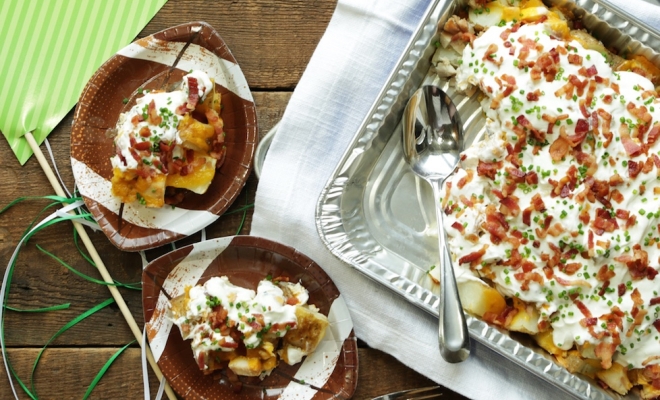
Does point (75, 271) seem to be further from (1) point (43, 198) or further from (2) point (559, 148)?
(2) point (559, 148)

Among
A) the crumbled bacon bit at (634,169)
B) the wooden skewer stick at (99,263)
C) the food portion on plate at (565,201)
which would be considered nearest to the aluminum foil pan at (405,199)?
the food portion on plate at (565,201)

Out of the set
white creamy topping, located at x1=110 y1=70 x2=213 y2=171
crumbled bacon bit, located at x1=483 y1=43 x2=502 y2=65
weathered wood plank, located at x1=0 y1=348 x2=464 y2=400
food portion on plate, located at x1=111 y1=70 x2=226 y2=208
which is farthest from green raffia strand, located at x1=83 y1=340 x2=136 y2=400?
crumbled bacon bit, located at x1=483 y1=43 x2=502 y2=65

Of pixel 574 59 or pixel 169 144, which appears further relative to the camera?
pixel 169 144

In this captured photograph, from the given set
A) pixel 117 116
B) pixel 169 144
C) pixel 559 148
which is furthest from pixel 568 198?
pixel 117 116

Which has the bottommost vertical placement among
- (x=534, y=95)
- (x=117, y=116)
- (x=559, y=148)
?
(x=117, y=116)

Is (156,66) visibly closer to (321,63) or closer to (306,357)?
(321,63)

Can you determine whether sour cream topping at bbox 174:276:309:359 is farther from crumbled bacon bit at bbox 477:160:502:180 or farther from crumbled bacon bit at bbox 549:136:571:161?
crumbled bacon bit at bbox 549:136:571:161

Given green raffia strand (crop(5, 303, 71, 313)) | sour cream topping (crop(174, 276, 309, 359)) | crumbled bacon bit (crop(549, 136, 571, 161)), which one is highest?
crumbled bacon bit (crop(549, 136, 571, 161))
